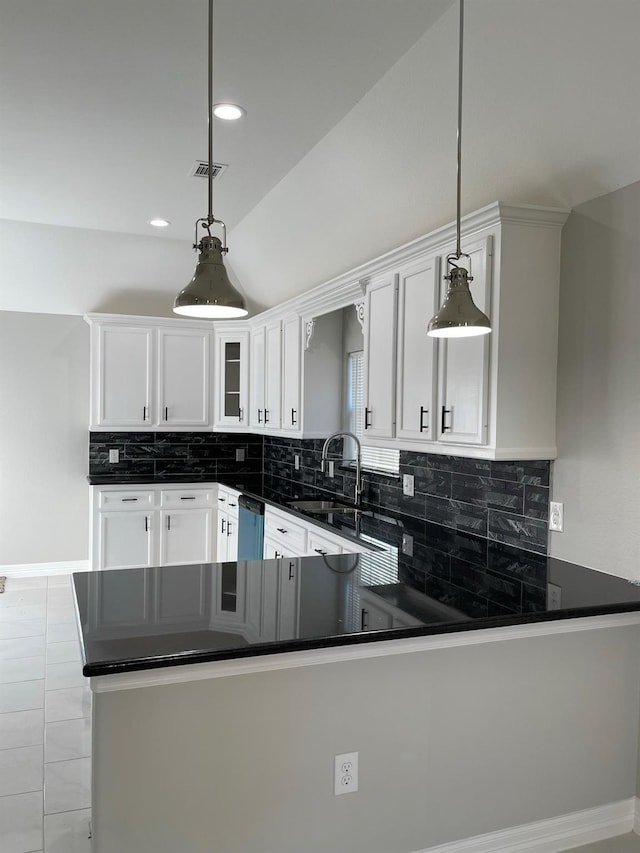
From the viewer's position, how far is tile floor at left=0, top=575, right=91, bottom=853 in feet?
8.03

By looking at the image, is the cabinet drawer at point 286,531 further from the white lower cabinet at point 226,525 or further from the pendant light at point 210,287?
the pendant light at point 210,287

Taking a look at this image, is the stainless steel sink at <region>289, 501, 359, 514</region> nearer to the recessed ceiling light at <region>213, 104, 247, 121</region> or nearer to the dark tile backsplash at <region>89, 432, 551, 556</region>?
the dark tile backsplash at <region>89, 432, 551, 556</region>

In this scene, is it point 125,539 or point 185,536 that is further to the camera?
point 185,536

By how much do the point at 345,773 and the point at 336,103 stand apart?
2.90 m

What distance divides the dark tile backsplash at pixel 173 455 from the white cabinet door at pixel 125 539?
1.18ft

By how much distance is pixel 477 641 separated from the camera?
2.12m

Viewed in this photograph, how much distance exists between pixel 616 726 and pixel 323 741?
3.68 feet

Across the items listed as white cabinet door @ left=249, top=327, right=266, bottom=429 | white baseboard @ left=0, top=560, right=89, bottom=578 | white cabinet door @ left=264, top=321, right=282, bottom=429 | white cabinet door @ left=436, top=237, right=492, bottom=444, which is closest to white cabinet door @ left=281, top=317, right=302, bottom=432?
white cabinet door @ left=264, top=321, right=282, bottom=429

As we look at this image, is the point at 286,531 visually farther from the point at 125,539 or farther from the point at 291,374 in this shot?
the point at 125,539

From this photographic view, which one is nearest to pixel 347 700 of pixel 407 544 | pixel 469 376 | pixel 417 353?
pixel 407 544

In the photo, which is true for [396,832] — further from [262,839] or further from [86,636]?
[86,636]

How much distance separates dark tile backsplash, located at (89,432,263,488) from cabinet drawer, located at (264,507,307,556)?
1.56 meters

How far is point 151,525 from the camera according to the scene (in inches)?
230

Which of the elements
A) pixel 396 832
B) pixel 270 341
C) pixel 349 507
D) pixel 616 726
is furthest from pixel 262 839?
pixel 270 341
